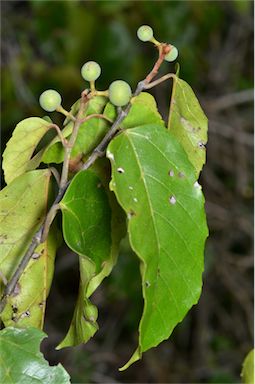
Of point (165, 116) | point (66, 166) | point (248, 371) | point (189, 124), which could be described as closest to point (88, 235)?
point (66, 166)

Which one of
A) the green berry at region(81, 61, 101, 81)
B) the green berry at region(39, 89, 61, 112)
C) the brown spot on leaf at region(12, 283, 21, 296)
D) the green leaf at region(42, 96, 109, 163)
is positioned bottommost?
the brown spot on leaf at region(12, 283, 21, 296)

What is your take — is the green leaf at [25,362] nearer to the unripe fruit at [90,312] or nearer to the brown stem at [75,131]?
the unripe fruit at [90,312]

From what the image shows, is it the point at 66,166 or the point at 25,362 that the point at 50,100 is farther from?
the point at 25,362

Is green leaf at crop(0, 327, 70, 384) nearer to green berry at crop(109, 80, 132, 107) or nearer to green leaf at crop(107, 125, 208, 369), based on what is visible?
green leaf at crop(107, 125, 208, 369)

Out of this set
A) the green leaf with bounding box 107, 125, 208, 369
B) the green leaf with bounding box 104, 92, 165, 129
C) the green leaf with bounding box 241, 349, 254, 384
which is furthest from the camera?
the green leaf with bounding box 241, 349, 254, 384

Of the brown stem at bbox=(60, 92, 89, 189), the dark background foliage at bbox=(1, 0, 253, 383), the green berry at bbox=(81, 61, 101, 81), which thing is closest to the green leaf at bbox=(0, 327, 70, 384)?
the brown stem at bbox=(60, 92, 89, 189)

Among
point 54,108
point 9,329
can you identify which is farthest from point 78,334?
point 54,108

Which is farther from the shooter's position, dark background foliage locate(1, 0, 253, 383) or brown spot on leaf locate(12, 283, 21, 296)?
dark background foliage locate(1, 0, 253, 383)

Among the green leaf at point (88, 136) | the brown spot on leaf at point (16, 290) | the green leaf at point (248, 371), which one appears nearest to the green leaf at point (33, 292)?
the brown spot on leaf at point (16, 290)
